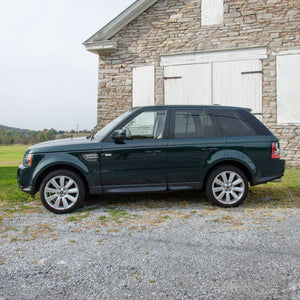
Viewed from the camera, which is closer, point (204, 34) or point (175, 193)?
point (175, 193)

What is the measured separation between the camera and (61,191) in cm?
545

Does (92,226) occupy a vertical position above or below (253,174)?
below

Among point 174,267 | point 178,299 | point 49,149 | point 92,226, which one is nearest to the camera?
point 178,299

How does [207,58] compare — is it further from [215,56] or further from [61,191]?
[61,191]

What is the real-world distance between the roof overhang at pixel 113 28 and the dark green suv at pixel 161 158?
7.46 metres

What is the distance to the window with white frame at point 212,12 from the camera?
453 inches

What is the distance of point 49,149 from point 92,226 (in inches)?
62.0

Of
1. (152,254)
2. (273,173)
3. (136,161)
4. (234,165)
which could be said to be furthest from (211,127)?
(152,254)

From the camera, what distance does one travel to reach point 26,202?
6434 mm

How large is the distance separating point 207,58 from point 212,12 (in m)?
1.59

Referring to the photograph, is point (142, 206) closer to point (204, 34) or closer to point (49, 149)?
point (49, 149)

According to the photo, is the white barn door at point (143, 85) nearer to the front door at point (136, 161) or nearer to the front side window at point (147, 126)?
the front side window at point (147, 126)

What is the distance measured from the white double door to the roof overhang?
2285 millimetres

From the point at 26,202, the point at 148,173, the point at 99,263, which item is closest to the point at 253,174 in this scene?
the point at 148,173
